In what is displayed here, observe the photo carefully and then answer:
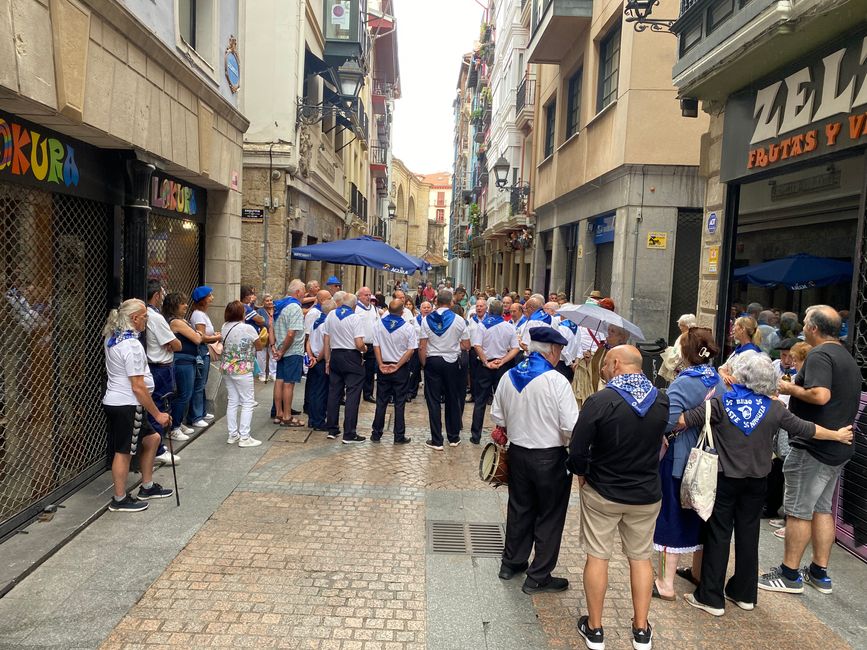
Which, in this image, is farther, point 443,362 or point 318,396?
point 318,396

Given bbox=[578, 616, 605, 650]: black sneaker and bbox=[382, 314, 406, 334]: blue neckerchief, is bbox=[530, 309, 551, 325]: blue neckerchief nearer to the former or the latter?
bbox=[382, 314, 406, 334]: blue neckerchief

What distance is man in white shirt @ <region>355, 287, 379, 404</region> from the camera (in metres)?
8.47

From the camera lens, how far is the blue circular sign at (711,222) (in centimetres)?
844

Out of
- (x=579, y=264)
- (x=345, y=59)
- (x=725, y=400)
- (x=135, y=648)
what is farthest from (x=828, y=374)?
(x=345, y=59)

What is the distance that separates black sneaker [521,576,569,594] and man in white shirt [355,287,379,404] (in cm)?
427

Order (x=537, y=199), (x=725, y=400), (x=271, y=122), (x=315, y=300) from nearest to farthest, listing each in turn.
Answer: (x=725, y=400), (x=315, y=300), (x=271, y=122), (x=537, y=199)

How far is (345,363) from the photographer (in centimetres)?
820

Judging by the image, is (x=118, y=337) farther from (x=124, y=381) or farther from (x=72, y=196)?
(x=72, y=196)

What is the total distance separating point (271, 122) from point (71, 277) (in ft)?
30.3

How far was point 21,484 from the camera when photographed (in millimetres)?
5328

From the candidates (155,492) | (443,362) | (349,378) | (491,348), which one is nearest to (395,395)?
(349,378)

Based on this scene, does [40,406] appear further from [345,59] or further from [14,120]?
[345,59]

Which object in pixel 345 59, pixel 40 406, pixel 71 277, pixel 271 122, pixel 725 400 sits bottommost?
pixel 40 406

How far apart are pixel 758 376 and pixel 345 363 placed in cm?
522
